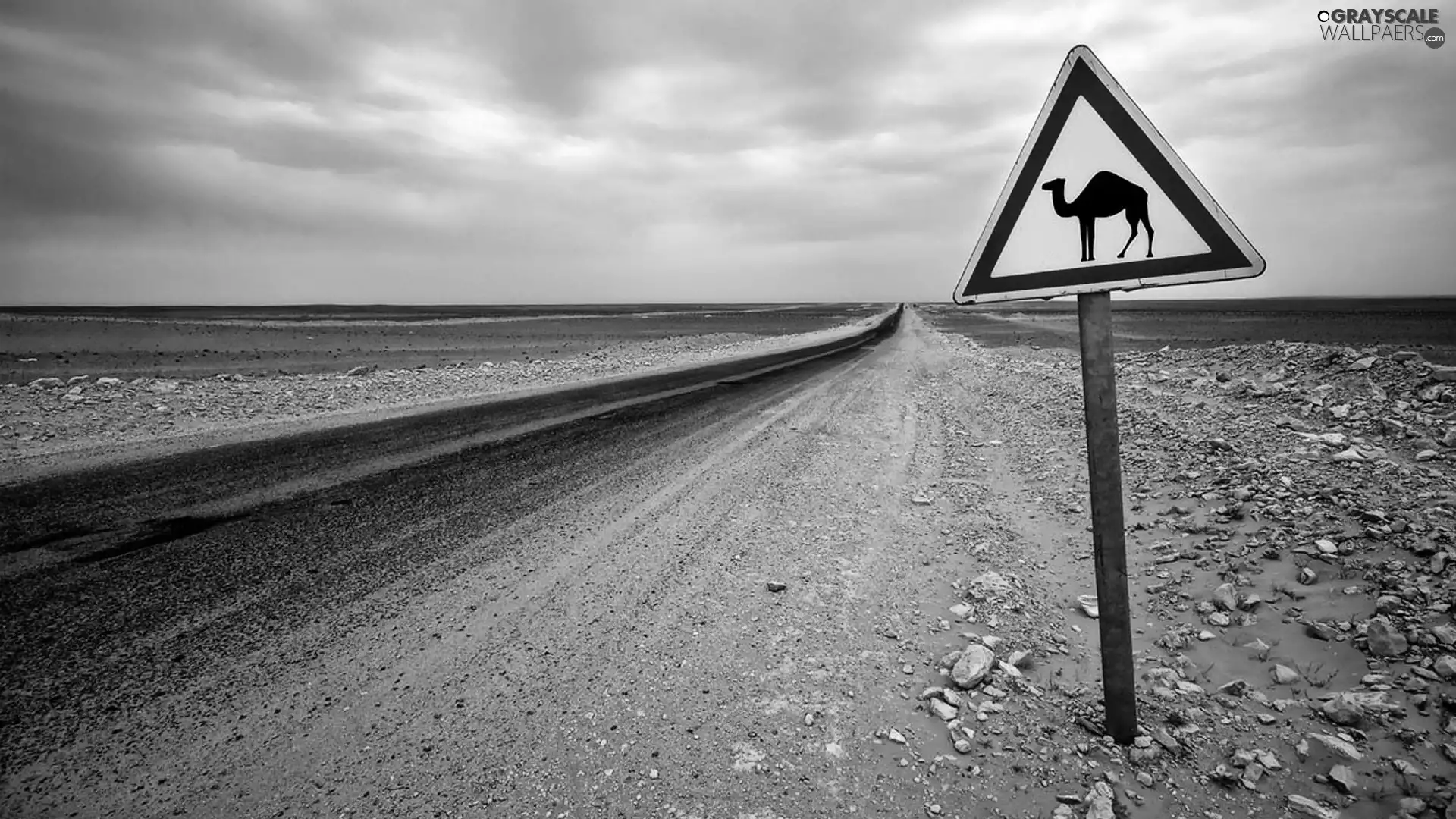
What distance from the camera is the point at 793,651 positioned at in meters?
2.83

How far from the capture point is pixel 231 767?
2.08 meters

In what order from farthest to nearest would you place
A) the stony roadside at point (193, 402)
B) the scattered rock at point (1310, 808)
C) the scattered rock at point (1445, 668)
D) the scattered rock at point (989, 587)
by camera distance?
the stony roadside at point (193, 402) → the scattered rock at point (989, 587) → the scattered rock at point (1445, 668) → the scattered rock at point (1310, 808)

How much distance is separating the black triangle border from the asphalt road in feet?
6.21

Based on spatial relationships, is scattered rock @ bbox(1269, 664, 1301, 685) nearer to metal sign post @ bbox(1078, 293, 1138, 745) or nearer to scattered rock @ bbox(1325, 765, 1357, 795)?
scattered rock @ bbox(1325, 765, 1357, 795)

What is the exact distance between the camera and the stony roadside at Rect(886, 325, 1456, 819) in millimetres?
2045

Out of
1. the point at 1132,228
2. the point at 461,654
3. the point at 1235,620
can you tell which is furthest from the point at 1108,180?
the point at 461,654

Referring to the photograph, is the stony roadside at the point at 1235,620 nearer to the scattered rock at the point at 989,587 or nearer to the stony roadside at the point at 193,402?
the scattered rock at the point at 989,587

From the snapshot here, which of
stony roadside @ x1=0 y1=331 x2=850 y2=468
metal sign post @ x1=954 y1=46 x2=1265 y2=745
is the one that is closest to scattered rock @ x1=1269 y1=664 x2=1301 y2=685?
metal sign post @ x1=954 y1=46 x2=1265 y2=745

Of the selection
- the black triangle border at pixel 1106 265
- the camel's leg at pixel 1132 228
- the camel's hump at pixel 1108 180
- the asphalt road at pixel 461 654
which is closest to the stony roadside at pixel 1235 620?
the asphalt road at pixel 461 654

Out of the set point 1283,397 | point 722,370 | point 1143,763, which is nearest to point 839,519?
point 1143,763

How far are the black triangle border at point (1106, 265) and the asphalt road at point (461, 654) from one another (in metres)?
1.89

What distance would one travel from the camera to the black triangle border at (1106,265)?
1.89 meters

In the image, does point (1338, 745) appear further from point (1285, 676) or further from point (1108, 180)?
point (1108, 180)

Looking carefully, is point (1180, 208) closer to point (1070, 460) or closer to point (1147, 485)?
point (1147, 485)
